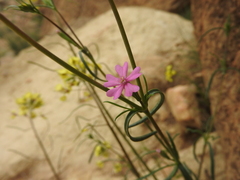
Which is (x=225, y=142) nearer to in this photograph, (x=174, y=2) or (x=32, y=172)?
(x=32, y=172)

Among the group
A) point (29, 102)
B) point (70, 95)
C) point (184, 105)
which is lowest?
point (184, 105)

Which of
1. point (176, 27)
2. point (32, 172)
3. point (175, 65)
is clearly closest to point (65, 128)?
point (32, 172)

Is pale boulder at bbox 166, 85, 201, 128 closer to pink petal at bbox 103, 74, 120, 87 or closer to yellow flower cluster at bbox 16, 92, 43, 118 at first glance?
yellow flower cluster at bbox 16, 92, 43, 118

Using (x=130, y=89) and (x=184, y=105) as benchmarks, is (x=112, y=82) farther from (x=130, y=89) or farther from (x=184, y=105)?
(x=184, y=105)

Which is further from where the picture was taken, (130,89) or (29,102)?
(29,102)

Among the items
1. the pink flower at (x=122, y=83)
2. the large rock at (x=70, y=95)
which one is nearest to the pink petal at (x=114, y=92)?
the pink flower at (x=122, y=83)

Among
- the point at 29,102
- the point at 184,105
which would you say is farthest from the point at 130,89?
the point at 184,105

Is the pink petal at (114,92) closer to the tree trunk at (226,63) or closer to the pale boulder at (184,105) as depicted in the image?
the tree trunk at (226,63)

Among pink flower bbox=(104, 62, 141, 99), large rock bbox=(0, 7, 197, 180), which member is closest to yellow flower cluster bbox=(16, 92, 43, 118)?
large rock bbox=(0, 7, 197, 180)
